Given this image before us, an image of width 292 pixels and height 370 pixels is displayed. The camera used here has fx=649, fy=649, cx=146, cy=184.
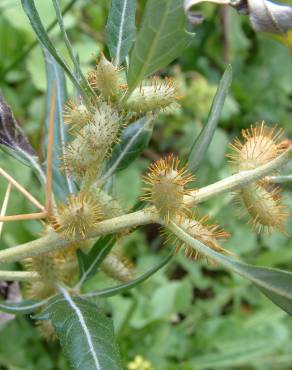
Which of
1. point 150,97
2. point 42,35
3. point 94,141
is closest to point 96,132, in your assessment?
point 94,141

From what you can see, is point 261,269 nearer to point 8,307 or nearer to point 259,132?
point 259,132

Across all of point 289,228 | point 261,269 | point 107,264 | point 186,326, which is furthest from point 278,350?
point 261,269

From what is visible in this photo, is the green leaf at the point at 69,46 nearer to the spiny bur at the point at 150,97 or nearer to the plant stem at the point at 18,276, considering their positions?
the spiny bur at the point at 150,97

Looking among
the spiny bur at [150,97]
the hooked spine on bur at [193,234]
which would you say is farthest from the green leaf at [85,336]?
the spiny bur at [150,97]

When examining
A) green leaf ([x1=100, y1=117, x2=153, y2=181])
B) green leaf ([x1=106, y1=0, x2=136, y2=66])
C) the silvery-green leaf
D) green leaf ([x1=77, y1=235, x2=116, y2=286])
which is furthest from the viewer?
green leaf ([x1=100, y1=117, x2=153, y2=181])

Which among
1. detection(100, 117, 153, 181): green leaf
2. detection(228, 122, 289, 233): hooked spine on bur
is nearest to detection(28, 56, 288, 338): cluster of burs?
detection(228, 122, 289, 233): hooked spine on bur

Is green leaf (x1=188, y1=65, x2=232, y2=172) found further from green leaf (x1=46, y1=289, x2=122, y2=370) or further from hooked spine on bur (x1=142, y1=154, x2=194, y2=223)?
green leaf (x1=46, y1=289, x2=122, y2=370)
